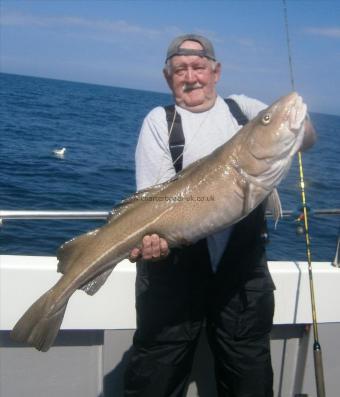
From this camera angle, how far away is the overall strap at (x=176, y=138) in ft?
10.8

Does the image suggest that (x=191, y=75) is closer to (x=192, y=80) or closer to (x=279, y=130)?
(x=192, y=80)

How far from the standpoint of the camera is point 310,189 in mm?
19391

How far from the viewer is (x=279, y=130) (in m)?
3.02

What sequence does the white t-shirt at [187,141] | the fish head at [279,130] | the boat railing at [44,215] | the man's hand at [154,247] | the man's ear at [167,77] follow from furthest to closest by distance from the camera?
the boat railing at [44,215], the man's ear at [167,77], the white t-shirt at [187,141], the man's hand at [154,247], the fish head at [279,130]

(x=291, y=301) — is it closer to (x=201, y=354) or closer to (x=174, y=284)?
(x=201, y=354)

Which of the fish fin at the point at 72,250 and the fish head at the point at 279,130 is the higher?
the fish head at the point at 279,130

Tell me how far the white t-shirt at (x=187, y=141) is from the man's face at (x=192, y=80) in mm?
60

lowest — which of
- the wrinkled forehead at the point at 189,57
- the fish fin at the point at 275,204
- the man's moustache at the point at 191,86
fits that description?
the fish fin at the point at 275,204

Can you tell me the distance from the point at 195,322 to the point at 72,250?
0.99 metres

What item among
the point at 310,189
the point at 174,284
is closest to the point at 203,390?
the point at 174,284

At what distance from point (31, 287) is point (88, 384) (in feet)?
3.33

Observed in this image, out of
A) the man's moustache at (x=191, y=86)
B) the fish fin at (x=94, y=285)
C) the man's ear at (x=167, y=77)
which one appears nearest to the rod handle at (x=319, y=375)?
the fish fin at (x=94, y=285)

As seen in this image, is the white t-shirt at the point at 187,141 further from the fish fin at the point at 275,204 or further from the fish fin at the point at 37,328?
the fish fin at the point at 37,328

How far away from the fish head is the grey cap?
25.1 inches
